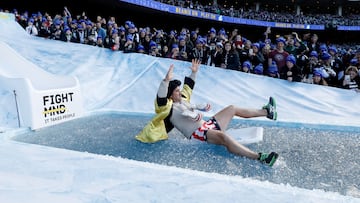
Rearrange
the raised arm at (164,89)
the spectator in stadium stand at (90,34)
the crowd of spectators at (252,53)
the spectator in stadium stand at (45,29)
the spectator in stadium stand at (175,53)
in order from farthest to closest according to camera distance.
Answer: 1. the spectator in stadium stand at (45,29)
2. the spectator in stadium stand at (90,34)
3. the spectator in stadium stand at (175,53)
4. the crowd of spectators at (252,53)
5. the raised arm at (164,89)

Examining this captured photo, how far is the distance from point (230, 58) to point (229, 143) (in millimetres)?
3478

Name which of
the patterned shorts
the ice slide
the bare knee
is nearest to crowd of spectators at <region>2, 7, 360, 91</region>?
the ice slide

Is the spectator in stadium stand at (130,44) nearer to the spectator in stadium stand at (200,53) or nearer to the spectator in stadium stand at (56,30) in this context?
the spectator in stadium stand at (200,53)

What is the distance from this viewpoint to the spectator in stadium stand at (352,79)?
566cm

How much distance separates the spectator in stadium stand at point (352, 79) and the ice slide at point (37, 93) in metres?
4.14

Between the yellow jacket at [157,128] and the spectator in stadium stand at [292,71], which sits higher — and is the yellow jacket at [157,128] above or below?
below

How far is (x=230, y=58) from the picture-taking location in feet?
21.2

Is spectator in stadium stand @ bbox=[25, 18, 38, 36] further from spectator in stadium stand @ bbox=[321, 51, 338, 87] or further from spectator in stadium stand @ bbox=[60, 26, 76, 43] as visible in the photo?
spectator in stadium stand @ bbox=[321, 51, 338, 87]

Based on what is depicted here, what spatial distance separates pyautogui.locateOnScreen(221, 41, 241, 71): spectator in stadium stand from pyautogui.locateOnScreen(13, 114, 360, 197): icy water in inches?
76.6

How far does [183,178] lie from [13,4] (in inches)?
662

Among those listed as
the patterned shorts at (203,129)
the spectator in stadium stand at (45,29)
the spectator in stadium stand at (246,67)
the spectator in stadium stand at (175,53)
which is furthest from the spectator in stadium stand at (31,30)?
the patterned shorts at (203,129)

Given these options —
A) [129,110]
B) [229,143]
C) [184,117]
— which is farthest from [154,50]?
[229,143]

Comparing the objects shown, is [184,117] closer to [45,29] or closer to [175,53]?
[175,53]

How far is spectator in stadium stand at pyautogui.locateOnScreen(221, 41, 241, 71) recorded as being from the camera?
253 inches
